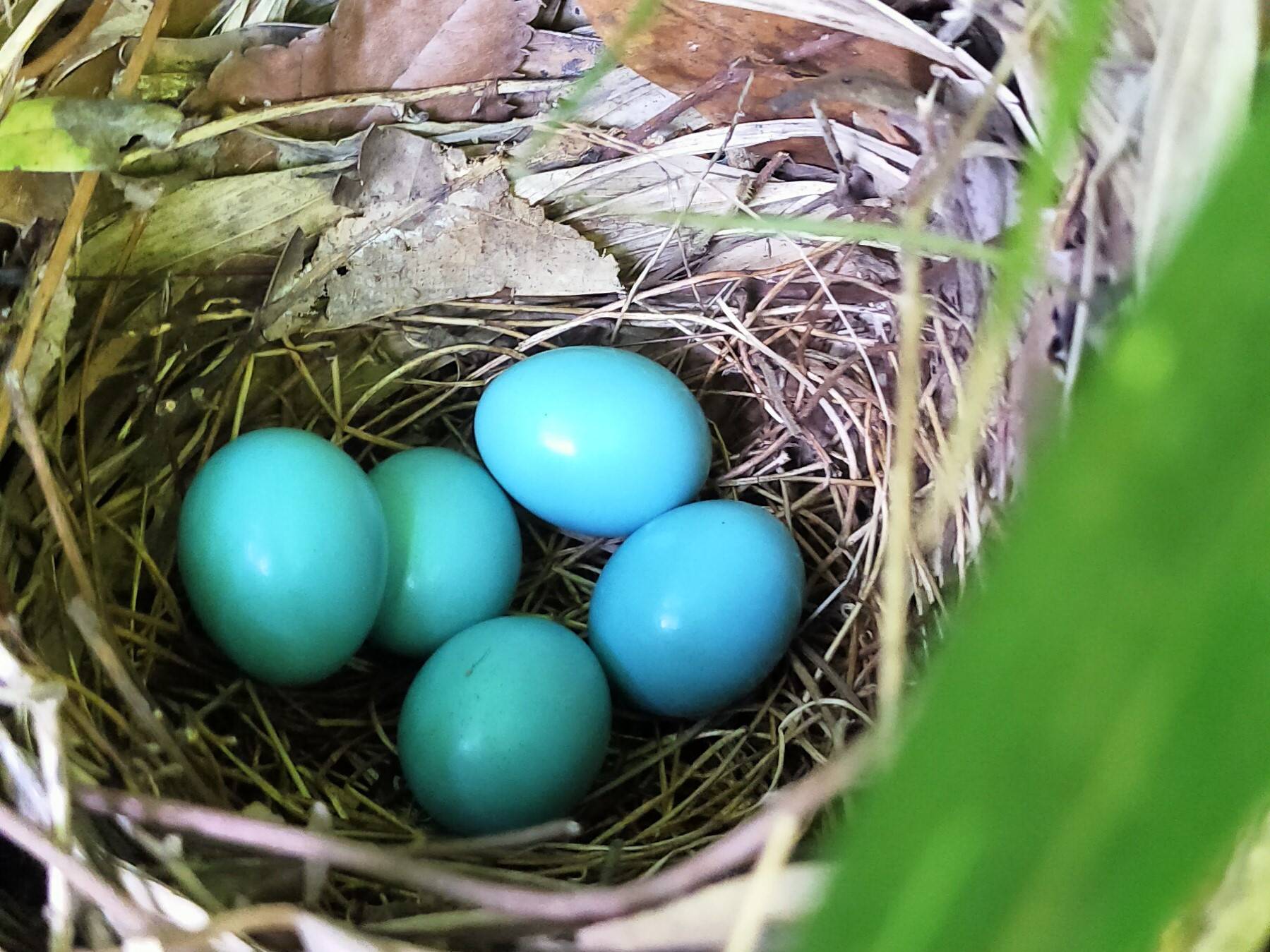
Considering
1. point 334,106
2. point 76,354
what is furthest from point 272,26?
point 76,354

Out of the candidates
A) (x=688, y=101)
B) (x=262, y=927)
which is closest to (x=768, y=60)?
(x=688, y=101)

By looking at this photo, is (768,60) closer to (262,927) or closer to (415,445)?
(415,445)

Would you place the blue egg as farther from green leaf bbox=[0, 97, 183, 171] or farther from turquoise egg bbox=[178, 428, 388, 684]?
green leaf bbox=[0, 97, 183, 171]

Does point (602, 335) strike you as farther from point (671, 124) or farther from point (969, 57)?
point (969, 57)

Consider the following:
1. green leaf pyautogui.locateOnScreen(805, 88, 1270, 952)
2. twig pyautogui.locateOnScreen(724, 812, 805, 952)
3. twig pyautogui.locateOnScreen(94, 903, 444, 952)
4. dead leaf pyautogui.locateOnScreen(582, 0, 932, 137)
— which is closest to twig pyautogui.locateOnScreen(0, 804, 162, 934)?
twig pyautogui.locateOnScreen(94, 903, 444, 952)

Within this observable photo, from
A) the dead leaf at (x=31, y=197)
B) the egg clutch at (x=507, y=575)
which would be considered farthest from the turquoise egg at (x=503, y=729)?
the dead leaf at (x=31, y=197)
